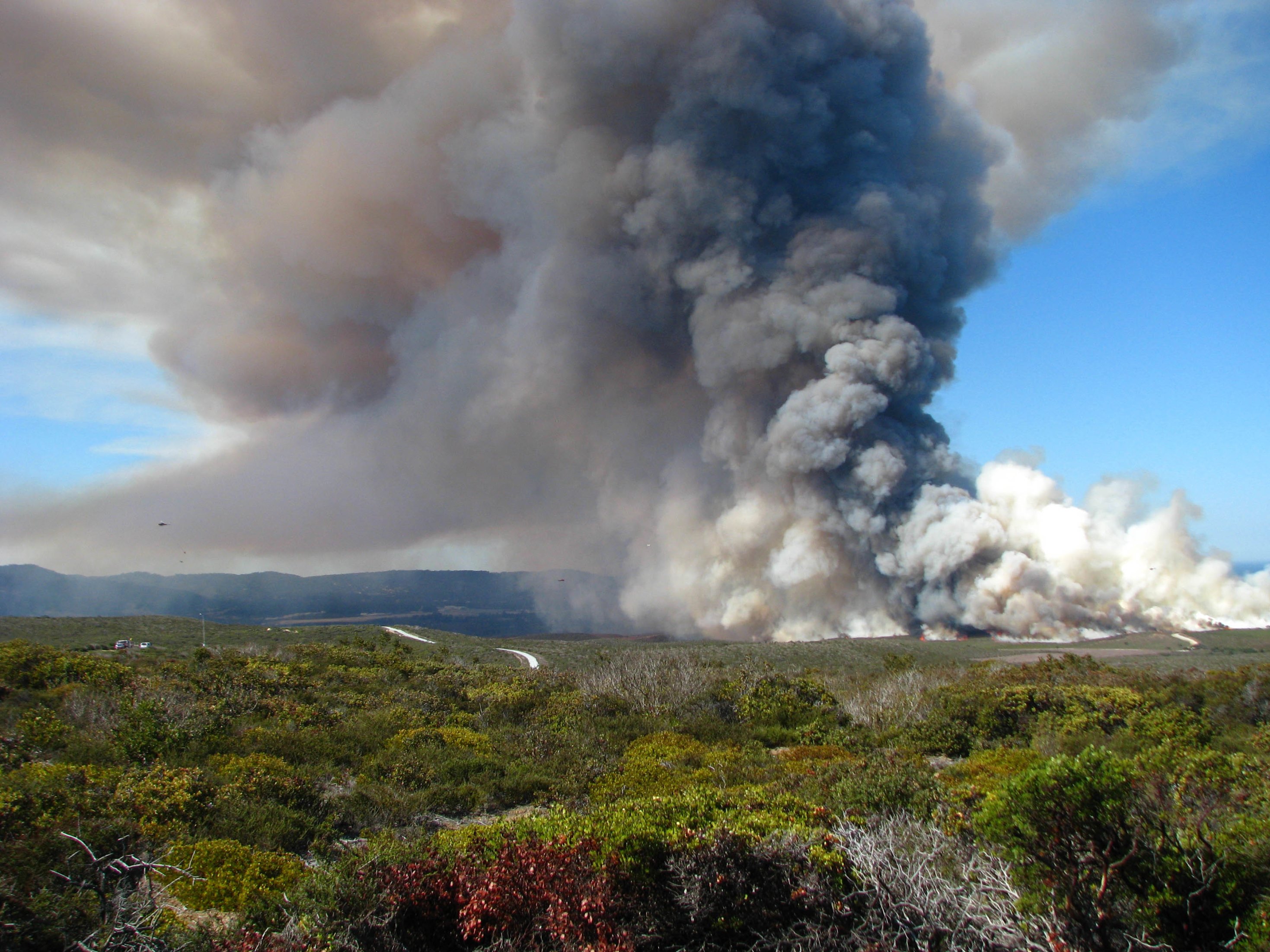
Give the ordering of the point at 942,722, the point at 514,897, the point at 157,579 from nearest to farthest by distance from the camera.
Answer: the point at 514,897, the point at 942,722, the point at 157,579

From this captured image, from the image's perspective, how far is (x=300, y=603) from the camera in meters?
171

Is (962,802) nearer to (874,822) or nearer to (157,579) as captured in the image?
(874,822)

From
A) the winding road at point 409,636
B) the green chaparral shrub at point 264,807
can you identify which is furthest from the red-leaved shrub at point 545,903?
the winding road at point 409,636

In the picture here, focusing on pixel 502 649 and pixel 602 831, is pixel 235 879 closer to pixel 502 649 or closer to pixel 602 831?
pixel 602 831

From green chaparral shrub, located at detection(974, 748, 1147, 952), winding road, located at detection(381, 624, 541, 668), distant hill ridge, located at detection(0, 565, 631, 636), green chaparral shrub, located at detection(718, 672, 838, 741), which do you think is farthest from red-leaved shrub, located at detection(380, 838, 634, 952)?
distant hill ridge, located at detection(0, 565, 631, 636)

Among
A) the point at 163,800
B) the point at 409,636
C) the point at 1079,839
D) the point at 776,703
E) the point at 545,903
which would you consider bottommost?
the point at 409,636

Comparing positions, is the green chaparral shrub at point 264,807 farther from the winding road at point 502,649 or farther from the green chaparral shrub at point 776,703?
the winding road at point 502,649

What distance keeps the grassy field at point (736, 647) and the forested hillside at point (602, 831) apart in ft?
40.3

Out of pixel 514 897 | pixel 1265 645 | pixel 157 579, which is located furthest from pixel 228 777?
pixel 157 579

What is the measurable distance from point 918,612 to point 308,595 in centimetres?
18677

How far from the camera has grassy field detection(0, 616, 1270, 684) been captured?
26.7 m

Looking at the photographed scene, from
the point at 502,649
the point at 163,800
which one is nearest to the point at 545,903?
the point at 163,800

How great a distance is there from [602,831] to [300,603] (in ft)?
609

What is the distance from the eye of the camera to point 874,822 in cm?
645
